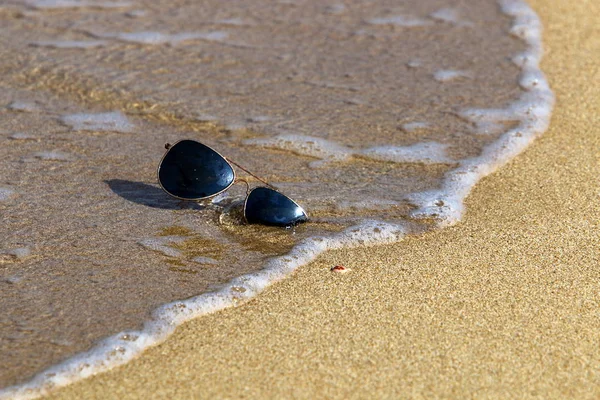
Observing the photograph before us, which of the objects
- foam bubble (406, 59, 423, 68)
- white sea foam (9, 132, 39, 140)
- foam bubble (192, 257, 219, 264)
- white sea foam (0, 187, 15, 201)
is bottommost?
foam bubble (192, 257, 219, 264)

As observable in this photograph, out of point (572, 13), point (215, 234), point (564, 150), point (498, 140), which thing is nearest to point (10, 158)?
point (215, 234)

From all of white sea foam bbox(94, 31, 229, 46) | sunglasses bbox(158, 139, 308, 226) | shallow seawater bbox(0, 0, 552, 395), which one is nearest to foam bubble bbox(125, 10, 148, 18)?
shallow seawater bbox(0, 0, 552, 395)

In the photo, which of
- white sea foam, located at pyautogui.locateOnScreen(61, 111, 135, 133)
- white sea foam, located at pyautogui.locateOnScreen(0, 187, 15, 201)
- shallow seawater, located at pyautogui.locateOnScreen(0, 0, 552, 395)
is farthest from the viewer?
white sea foam, located at pyautogui.locateOnScreen(61, 111, 135, 133)

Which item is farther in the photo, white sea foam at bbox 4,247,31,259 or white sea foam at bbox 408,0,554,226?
white sea foam at bbox 408,0,554,226

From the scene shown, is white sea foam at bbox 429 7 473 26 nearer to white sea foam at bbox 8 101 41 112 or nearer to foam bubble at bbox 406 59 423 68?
foam bubble at bbox 406 59 423 68

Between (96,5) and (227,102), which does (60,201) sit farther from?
(96,5)

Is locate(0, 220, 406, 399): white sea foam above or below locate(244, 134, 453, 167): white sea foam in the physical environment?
above

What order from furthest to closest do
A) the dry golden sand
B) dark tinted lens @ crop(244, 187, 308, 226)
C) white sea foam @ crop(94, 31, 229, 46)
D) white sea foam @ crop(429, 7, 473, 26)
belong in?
white sea foam @ crop(429, 7, 473, 26) → white sea foam @ crop(94, 31, 229, 46) → dark tinted lens @ crop(244, 187, 308, 226) → the dry golden sand
